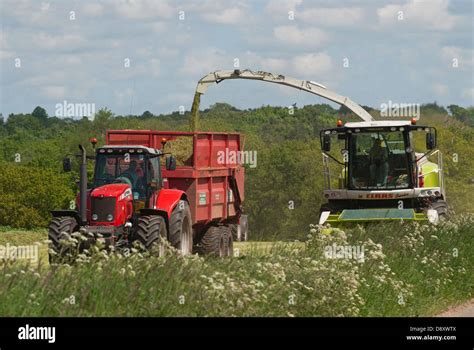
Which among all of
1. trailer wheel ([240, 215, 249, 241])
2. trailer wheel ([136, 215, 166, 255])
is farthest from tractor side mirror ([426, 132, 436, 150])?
trailer wheel ([136, 215, 166, 255])

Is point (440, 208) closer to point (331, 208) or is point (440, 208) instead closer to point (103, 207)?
point (331, 208)

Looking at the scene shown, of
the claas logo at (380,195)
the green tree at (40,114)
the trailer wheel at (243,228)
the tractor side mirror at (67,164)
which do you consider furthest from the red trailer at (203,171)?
the green tree at (40,114)

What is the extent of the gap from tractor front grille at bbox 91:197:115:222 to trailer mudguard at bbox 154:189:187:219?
32.8 inches

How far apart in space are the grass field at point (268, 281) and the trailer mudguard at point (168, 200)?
248cm

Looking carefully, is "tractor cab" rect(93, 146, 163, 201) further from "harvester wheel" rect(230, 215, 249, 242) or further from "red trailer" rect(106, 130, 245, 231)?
"harvester wheel" rect(230, 215, 249, 242)

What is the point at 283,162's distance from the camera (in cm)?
6750


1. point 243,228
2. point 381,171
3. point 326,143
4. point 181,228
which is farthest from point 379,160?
point 181,228

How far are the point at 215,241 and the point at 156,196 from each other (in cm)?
321

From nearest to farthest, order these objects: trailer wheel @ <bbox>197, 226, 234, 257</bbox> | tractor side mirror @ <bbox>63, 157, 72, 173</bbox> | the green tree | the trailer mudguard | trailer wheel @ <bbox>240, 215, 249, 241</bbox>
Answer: tractor side mirror @ <bbox>63, 157, 72, 173</bbox> → the trailer mudguard → trailer wheel @ <bbox>197, 226, 234, 257</bbox> → trailer wheel @ <bbox>240, 215, 249, 241</bbox> → the green tree

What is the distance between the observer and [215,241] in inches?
805

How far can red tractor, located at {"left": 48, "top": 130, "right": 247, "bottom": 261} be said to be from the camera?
16156mm
